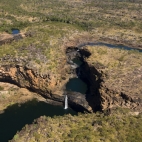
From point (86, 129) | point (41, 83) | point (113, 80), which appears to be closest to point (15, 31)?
point (41, 83)

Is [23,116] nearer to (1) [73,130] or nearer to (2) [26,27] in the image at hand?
(1) [73,130]

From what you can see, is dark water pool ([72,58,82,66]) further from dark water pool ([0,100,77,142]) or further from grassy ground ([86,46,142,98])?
dark water pool ([0,100,77,142])

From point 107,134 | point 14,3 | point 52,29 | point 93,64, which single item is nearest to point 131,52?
point 93,64

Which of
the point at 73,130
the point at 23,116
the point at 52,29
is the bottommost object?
the point at 23,116

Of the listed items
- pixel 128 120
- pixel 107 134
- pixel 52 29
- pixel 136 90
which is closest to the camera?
pixel 107 134

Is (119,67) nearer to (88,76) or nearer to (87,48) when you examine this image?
(88,76)

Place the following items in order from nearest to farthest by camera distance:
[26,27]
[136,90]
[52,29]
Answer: [136,90]
[52,29]
[26,27]

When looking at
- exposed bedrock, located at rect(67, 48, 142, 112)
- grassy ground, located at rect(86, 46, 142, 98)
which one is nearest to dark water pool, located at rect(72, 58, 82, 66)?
grassy ground, located at rect(86, 46, 142, 98)
